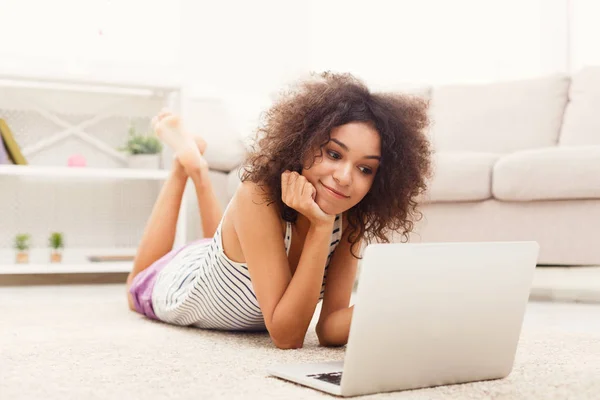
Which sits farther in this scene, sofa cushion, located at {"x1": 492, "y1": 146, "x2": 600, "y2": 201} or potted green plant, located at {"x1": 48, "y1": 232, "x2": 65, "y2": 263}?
potted green plant, located at {"x1": 48, "y1": 232, "x2": 65, "y2": 263}

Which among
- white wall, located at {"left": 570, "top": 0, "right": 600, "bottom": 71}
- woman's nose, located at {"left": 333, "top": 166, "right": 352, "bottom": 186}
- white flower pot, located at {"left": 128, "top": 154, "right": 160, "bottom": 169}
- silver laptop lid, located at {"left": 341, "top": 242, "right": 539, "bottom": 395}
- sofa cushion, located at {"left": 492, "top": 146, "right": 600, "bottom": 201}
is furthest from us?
white wall, located at {"left": 570, "top": 0, "right": 600, "bottom": 71}

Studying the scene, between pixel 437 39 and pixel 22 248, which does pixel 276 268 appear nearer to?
pixel 22 248

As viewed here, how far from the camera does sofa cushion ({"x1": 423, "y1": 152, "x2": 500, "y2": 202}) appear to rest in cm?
257

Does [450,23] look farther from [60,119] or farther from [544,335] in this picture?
[544,335]

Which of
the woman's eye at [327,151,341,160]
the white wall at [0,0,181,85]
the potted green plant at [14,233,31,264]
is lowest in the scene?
the potted green plant at [14,233,31,264]

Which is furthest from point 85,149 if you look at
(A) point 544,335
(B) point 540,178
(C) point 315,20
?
(A) point 544,335

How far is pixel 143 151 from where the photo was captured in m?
3.11

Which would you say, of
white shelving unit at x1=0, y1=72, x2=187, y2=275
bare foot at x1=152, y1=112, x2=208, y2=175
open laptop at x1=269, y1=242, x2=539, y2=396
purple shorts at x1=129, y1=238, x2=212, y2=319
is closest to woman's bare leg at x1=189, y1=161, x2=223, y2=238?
bare foot at x1=152, y1=112, x2=208, y2=175

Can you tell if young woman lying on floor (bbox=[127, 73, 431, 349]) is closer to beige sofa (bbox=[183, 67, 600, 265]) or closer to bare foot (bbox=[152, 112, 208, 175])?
bare foot (bbox=[152, 112, 208, 175])

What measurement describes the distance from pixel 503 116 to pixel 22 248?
84.5 inches

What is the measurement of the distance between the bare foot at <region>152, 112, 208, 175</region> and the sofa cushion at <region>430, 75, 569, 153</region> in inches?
52.0

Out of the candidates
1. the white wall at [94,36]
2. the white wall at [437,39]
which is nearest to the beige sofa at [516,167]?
the white wall at [94,36]

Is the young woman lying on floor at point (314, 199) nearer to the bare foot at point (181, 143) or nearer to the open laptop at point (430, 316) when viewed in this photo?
the open laptop at point (430, 316)

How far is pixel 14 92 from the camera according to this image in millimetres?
3227
